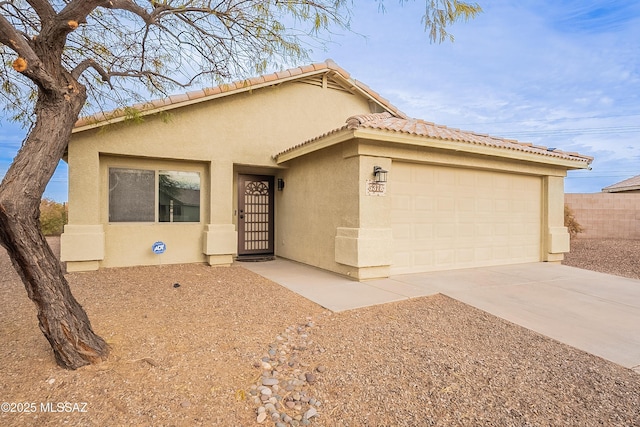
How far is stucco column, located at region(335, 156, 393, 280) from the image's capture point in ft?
23.9

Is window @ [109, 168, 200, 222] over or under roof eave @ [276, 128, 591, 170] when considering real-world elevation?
under

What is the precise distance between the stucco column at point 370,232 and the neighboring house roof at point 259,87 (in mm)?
3095

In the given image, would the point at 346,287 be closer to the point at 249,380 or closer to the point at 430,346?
the point at 430,346

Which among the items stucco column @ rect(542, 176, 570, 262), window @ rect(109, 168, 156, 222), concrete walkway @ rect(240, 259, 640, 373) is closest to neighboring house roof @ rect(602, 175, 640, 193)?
stucco column @ rect(542, 176, 570, 262)

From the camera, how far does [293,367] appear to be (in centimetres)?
364

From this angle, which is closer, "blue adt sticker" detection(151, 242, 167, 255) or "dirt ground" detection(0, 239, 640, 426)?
"dirt ground" detection(0, 239, 640, 426)

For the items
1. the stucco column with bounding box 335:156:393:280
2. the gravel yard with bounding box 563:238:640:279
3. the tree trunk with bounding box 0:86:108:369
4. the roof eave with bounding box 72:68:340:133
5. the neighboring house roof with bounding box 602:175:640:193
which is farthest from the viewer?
the neighboring house roof with bounding box 602:175:640:193

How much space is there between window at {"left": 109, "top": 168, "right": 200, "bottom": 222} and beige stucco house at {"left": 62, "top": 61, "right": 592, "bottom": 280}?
0.09ft

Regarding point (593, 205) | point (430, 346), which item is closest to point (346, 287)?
point (430, 346)

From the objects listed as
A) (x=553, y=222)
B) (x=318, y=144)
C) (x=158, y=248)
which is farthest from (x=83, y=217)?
(x=553, y=222)

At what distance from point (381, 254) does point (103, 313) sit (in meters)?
5.09

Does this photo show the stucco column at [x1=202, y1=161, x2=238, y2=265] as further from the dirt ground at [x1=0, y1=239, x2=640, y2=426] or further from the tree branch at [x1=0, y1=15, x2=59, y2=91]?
the tree branch at [x1=0, y1=15, x2=59, y2=91]

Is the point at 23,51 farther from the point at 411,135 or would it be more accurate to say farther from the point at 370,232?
the point at 411,135

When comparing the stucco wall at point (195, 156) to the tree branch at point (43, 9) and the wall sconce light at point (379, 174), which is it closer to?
the wall sconce light at point (379, 174)
